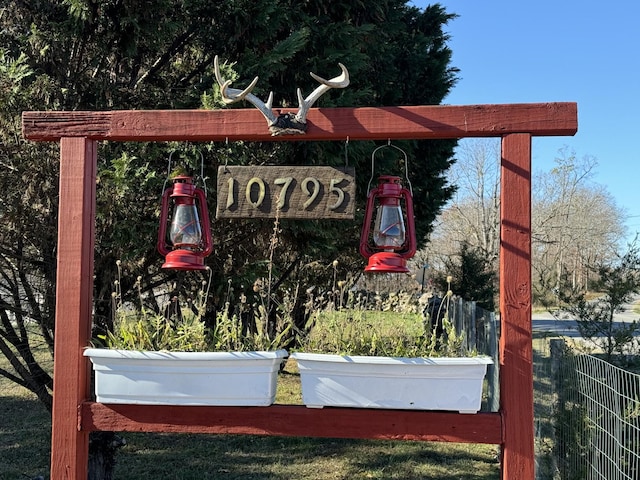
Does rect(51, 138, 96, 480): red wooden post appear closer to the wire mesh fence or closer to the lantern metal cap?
the lantern metal cap

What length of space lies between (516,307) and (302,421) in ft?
2.95

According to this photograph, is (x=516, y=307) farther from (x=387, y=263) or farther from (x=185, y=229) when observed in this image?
(x=185, y=229)

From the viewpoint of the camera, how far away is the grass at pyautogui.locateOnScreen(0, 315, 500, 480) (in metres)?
5.05

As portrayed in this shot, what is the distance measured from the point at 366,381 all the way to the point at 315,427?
10.2 inches

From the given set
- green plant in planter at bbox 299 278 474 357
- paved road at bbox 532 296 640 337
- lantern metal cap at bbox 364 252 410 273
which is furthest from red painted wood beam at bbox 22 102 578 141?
paved road at bbox 532 296 640 337

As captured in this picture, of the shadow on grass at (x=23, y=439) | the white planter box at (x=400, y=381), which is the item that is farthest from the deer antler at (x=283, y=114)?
the shadow on grass at (x=23, y=439)

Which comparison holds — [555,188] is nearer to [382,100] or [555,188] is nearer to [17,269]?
[382,100]

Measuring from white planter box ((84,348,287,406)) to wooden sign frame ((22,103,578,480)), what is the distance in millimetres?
54

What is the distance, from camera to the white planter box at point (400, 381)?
6.73ft

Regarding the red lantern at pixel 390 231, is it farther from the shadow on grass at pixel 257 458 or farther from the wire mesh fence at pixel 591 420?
the shadow on grass at pixel 257 458

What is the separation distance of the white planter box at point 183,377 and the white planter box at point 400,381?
0.19 metres

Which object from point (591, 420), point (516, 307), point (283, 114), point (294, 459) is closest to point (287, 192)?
point (283, 114)

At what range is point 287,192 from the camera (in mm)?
2229

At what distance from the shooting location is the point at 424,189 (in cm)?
653
